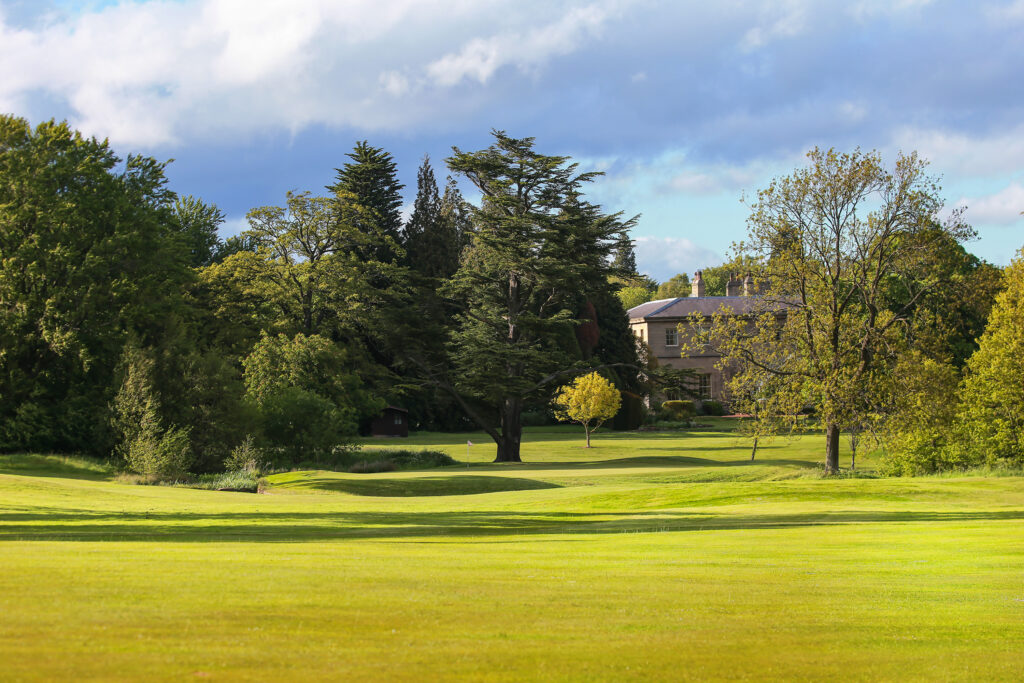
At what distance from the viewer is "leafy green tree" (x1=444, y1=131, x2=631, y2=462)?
176 feet

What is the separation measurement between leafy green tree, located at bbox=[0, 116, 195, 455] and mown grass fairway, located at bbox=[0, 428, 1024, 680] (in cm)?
2227

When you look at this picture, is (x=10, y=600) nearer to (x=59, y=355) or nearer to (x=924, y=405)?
(x=924, y=405)

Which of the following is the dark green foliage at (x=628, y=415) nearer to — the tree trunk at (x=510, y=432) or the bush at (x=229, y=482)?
the tree trunk at (x=510, y=432)

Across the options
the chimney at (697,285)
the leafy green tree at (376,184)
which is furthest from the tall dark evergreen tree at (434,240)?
the chimney at (697,285)

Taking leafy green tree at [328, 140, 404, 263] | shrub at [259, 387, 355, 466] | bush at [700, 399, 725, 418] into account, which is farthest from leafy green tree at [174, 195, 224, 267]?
bush at [700, 399, 725, 418]

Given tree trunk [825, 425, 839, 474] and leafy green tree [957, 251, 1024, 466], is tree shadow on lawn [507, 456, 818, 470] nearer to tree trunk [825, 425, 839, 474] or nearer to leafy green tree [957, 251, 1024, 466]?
tree trunk [825, 425, 839, 474]

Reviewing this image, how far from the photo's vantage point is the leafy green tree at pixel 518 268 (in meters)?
53.6

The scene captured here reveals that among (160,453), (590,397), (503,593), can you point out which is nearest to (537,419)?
(590,397)

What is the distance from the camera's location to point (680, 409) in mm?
93625

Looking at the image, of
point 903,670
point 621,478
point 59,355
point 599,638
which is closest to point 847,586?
point 903,670

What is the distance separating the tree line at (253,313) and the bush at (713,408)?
100.0 ft

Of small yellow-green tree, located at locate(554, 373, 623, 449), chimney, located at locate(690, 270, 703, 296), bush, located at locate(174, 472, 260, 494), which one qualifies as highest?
chimney, located at locate(690, 270, 703, 296)

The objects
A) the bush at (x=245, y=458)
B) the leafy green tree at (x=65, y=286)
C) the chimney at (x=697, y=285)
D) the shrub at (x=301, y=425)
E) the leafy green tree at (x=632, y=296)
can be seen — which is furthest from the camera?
the leafy green tree at (x=632, y=296)

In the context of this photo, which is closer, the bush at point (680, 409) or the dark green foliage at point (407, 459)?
the dark green foliage at point (407, 459)
